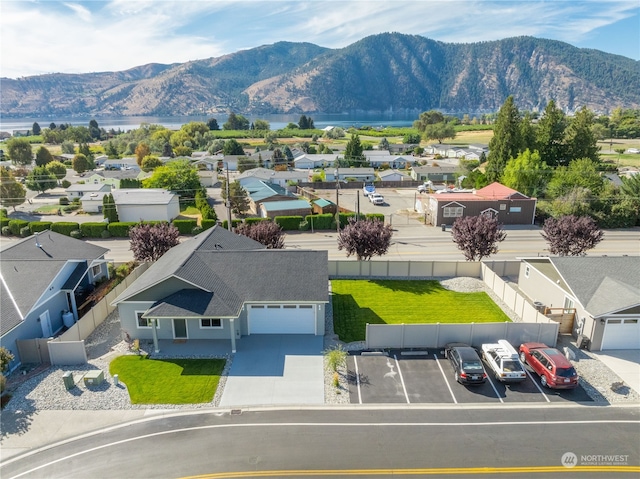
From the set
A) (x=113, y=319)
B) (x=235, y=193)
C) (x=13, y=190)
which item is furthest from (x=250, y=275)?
(x=13, y=190)

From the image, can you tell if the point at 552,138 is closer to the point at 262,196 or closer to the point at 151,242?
the point at 262,196

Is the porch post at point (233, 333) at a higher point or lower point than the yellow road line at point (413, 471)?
higher

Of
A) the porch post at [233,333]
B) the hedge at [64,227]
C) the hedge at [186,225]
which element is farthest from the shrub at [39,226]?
the porch post at [233,333]

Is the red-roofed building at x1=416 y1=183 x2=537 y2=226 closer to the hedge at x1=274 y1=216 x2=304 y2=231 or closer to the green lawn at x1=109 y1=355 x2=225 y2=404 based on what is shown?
the hedge at x1=274 y1=216 x2=304 y2=231

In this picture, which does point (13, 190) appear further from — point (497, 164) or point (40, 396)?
point (497, 164)

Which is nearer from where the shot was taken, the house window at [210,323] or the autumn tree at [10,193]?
the house window at [210,323]

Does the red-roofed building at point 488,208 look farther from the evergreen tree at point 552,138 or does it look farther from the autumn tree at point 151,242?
the autumn tree at point 151,242

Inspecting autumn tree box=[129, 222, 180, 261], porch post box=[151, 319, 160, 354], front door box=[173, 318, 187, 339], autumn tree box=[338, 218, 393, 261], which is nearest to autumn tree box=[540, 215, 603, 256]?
autumn tree box=[338, 218, 393, 261]
